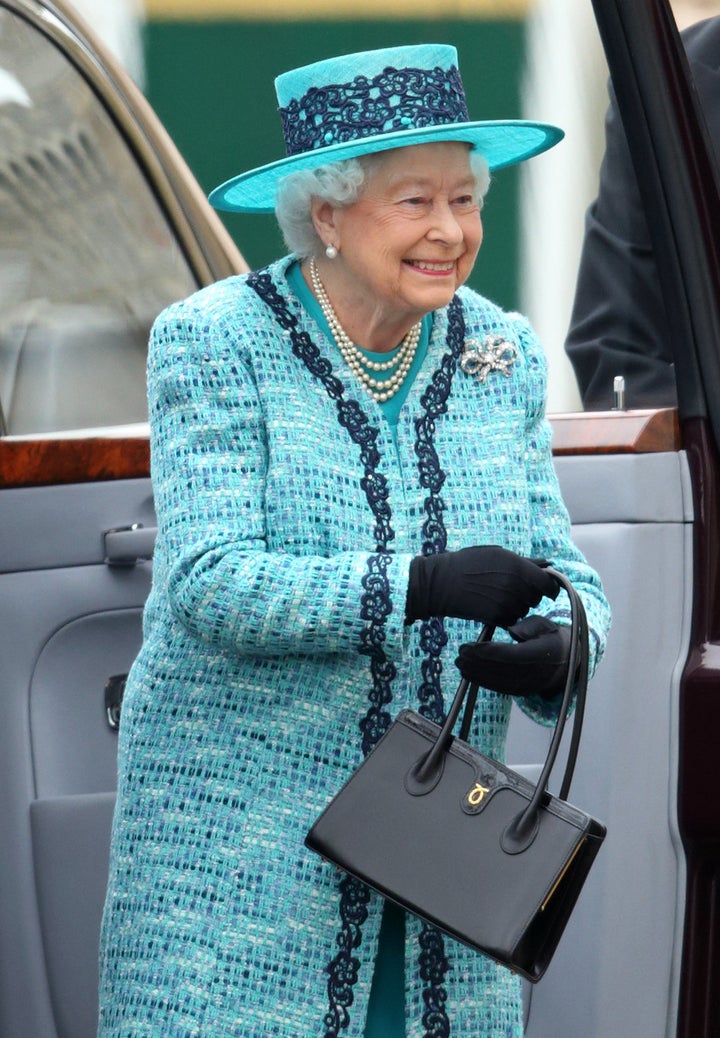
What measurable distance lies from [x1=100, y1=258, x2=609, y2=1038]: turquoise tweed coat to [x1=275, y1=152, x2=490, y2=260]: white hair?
91 millimetres

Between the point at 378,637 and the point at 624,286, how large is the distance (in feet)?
3.01

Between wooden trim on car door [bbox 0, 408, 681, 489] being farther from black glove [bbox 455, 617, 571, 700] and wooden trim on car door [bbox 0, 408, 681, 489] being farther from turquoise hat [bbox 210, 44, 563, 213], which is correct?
black glove [bbox 455, 617, 571, 700]

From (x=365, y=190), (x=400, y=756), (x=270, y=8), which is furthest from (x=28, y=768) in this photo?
(x=270, y=8)

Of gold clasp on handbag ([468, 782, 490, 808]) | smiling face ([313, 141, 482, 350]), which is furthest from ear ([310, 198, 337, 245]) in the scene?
gold clasp on handbag ([468, 782, 490, 808])

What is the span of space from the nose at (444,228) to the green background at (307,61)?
570mm

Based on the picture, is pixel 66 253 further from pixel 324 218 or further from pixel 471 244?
pixel 471 244

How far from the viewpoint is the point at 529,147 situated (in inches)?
87.7

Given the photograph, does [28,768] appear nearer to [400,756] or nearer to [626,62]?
[400,756]

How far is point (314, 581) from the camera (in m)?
1.90

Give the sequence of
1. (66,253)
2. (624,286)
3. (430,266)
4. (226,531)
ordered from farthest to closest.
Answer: (66,253) → (624,286) → (430,266) → (226,531)

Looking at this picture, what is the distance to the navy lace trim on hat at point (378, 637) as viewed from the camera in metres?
1.98

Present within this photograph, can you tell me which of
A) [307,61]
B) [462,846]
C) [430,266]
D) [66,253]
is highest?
[307,61]

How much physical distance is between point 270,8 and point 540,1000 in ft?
4.85

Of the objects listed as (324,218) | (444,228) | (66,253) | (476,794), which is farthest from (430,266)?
(66,253)
